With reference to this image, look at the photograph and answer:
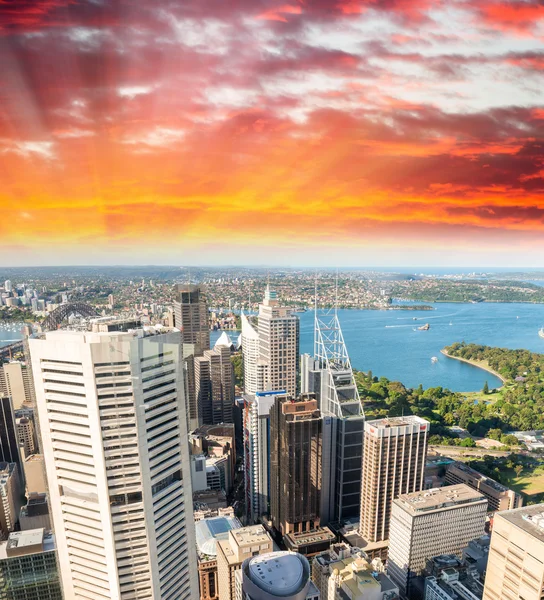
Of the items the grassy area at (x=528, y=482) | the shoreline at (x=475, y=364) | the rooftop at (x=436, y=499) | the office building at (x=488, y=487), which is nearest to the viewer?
the rooftop at (x=436, y=499)

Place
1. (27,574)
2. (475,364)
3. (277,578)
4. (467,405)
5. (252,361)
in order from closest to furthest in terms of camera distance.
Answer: (27,574) → (277,578) → (252,361) → (467,405) → (475,364)

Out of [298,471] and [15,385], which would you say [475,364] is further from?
[15,385]

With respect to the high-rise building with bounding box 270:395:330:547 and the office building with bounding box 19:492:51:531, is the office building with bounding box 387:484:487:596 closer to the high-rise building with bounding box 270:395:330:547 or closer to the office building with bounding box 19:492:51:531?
the high-rise building with bounding box 270:395:330:547

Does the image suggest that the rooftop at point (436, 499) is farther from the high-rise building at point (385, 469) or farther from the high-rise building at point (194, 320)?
the high-rise building at point (194, 320)

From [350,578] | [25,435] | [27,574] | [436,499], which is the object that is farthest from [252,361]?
[27,574]

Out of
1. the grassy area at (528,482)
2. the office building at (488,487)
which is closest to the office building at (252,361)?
the office building at (488,487)

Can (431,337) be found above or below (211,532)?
above
